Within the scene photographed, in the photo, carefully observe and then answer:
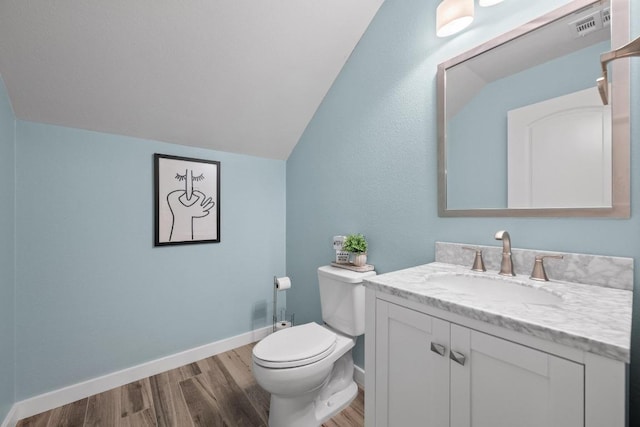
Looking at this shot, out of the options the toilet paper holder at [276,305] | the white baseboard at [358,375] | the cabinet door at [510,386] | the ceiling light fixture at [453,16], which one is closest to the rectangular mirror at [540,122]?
the ceiling light fixture at [453,16]

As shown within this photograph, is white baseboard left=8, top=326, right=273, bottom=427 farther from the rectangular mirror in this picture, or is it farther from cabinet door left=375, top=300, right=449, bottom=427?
the rectangular mirror

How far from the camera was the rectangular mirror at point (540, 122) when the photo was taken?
3.06 feet

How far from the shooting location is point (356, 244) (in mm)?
1736

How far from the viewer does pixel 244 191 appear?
237 centimetres

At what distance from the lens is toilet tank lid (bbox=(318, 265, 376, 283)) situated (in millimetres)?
1575

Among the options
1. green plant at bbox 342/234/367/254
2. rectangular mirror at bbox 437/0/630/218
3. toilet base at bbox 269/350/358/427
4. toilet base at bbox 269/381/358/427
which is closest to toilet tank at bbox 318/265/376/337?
green plant at bbox 342/234/367/254

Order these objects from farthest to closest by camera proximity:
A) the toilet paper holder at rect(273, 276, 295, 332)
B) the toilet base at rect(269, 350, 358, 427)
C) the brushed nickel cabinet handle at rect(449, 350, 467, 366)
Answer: the toilet paper holder at rect(273, 276, 295, 332) → the toilet base at rect(269, 350, 358, 427) → the brushed nickel cabinet handle at rect(449, 350, 467, 366)

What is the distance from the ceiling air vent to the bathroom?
4.3 inches

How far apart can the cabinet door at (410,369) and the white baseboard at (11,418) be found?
1.87 metres

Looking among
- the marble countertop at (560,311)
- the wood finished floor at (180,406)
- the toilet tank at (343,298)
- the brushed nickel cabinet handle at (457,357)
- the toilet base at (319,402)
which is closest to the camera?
the marble countertop at (560,311)

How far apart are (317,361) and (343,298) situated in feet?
1.37

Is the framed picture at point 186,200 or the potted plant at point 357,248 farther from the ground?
the framed picture at point 186,200

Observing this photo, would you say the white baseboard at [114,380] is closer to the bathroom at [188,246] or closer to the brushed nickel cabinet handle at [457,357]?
the bathroom at [188,246]

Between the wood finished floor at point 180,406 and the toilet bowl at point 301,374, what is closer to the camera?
the toilet bowl at point 301,374
